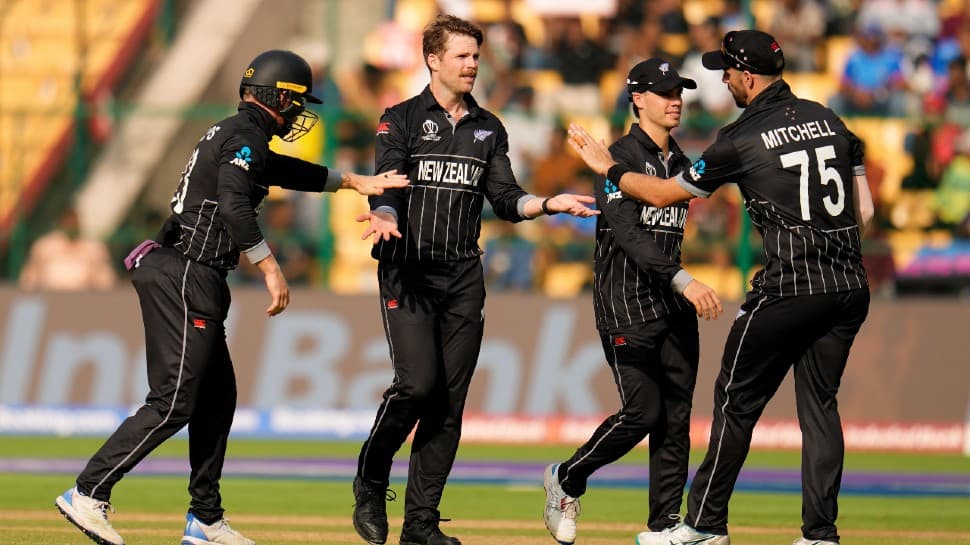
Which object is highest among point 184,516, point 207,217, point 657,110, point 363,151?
point 363,151

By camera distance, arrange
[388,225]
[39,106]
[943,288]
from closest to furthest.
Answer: [388,225] → [943,288] → [39,106]

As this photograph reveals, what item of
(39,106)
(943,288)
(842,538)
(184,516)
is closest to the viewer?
(842,538)

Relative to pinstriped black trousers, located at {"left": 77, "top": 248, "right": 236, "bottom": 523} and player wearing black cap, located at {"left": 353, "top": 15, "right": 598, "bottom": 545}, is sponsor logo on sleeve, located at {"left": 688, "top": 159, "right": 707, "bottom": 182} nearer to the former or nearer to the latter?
player wearing black cap, located at {"left": 353, "top": 15, "right": 598, "bottom": 545}

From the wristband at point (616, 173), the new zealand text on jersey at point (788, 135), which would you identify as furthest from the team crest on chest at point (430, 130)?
the new zealand text on jersey at point (788, 135)

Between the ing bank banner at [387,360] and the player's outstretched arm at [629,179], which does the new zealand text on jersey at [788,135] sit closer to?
the player's outstretched arm at [629,179]

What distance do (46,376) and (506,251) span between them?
205 inches

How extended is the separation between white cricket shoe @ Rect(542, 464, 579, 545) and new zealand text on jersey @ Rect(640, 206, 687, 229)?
154 centimetres

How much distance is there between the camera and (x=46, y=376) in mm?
17266

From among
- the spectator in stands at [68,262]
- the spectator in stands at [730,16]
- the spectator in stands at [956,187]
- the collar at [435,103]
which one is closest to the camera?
the collar at [435,103]

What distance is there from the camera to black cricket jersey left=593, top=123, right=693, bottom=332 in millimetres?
8953

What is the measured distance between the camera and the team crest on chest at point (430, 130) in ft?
30.0

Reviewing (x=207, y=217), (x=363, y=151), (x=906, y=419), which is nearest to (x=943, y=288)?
(x=906, y=419)

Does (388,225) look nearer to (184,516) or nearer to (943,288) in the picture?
(184,516)

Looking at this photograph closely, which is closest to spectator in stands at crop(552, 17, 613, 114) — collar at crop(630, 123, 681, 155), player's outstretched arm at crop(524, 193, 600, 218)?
collar at crop(630, 123, 681, 155)
